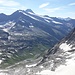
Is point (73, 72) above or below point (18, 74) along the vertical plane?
below

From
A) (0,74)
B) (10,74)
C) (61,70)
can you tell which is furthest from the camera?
(0,74)

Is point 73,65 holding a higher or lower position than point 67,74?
higher

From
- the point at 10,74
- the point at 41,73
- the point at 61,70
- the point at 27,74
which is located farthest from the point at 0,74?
the point at 61,70

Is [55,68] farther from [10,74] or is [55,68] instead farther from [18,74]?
[10,74]

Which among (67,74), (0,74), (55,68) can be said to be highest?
(0,74)

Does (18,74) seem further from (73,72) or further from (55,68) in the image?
(73,72)

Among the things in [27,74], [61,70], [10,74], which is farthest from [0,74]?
[61,70]

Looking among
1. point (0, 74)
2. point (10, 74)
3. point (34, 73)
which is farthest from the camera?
point (0, 74)

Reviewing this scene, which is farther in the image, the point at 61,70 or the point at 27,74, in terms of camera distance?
the point at 27,74

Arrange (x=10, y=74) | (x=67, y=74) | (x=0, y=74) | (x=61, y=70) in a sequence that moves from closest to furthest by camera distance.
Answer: (x=67, y=74)
(x=61, y=70)
(x=10, y=74)
(x=0, y=74)
